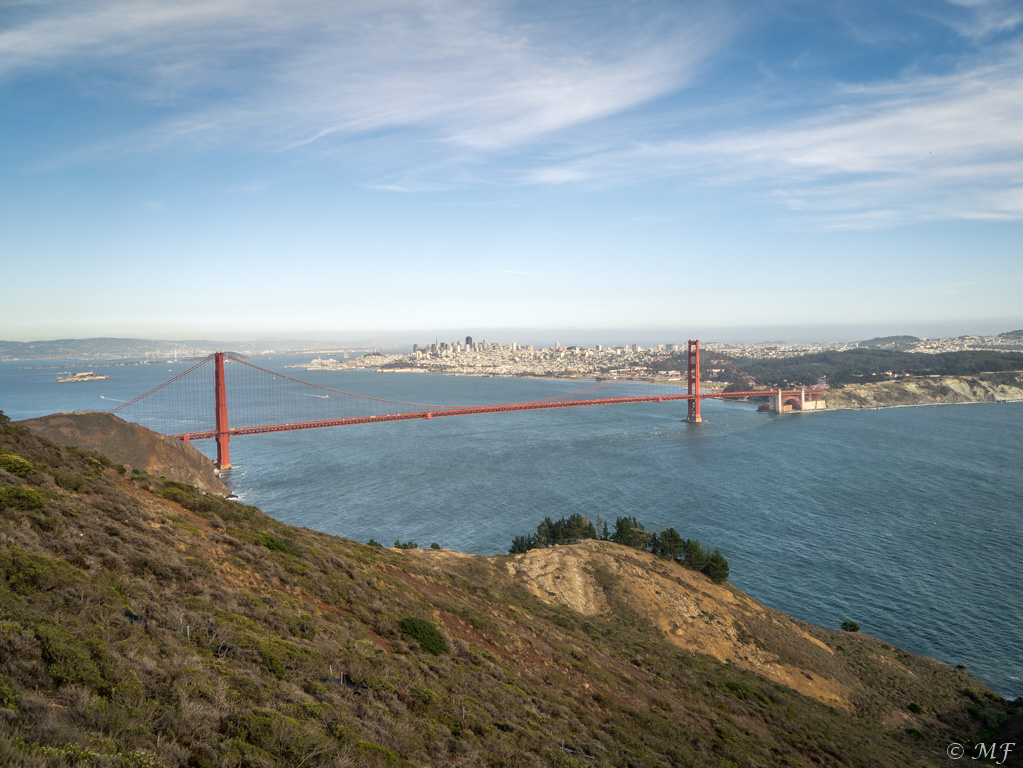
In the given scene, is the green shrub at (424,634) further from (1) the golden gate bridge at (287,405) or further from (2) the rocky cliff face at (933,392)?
(2) the rocky cliff face at (933,392)

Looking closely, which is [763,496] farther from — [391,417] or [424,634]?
[424,634]

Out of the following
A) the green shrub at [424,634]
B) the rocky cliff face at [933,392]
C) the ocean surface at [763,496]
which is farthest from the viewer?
the rocky cliff face at [933,392]


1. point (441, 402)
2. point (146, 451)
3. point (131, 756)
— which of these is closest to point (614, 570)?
point (131, 756)

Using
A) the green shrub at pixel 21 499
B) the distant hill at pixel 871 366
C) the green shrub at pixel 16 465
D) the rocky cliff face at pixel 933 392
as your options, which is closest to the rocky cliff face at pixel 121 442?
the green shrub at pixel 16 465

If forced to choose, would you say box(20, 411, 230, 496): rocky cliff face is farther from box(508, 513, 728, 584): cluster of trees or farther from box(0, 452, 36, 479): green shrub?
box(0, 452, 36, 479): green shrub

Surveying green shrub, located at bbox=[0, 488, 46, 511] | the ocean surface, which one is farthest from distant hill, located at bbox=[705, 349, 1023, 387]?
green shrub, located at bbox=[0, 488, 46, 511]

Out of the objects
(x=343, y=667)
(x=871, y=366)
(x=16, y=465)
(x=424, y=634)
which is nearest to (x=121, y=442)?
(x=16, y=465)
